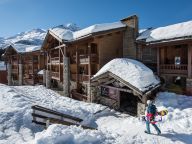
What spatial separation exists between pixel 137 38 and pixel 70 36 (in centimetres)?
809

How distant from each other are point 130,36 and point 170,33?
15.6 feet

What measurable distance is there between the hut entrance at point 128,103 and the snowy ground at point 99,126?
1.16 m

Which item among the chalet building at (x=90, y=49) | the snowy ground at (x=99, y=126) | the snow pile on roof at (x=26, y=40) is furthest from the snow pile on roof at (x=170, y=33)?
the snow pile on roof at (x=26, y=40)

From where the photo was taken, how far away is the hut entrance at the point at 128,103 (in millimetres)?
17750

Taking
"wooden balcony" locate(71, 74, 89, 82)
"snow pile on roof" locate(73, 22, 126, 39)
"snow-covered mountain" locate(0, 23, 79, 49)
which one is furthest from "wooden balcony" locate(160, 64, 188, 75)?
"snow-covered mountain" locate(0, 23, 79, 49)

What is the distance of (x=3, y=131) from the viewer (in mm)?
11633

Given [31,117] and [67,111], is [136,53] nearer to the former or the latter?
[67,111]

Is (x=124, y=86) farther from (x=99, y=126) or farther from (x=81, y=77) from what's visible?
(x=81, y=77)

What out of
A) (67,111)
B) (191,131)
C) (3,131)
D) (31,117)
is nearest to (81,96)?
(67,111)

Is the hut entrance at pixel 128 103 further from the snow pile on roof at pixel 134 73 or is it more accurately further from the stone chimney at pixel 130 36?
the stone chimney at pixel 130 36

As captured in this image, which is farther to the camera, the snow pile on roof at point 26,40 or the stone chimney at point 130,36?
the snow pile on roof at point 26,40

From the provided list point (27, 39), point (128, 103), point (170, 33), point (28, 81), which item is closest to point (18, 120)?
point (128, 103)

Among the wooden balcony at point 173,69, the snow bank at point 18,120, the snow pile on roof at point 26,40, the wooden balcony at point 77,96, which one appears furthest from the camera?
the snow pile on roof at point 26,40

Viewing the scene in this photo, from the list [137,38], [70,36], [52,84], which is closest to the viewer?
[137,38]
